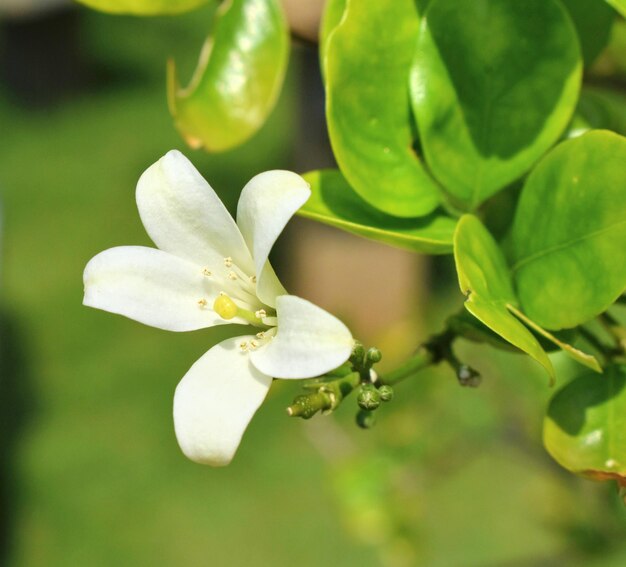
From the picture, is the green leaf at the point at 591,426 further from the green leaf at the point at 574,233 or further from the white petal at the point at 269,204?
the white petal at the point at 269,204

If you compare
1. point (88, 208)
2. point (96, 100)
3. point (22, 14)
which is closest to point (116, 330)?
point (88, 208)

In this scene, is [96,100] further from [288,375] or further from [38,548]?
[288,375]

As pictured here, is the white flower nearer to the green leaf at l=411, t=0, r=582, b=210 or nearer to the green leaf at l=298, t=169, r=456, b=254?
the green leaf at l=298, t=169, r=456, b=254

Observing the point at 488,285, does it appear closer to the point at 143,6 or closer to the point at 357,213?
the point at 357,213

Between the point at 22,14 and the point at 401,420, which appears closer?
the point at 401,420

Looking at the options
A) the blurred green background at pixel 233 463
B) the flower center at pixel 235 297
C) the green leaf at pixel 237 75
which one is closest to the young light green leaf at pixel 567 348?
the flower center at pixel 235 297

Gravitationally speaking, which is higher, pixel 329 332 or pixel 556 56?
pixel 556 56
